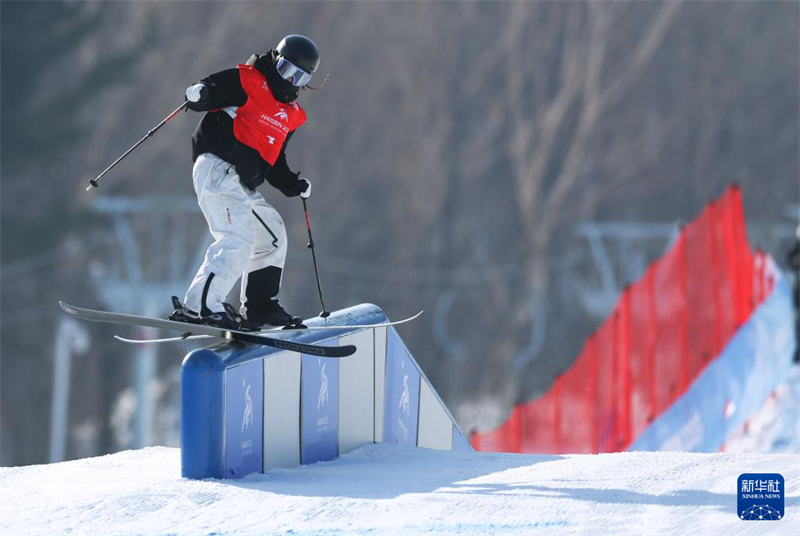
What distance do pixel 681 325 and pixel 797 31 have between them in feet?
135

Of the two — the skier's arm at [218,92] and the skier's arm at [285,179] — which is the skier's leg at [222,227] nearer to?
the skier's arm at [218,92]

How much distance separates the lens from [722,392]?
1016 centimetres

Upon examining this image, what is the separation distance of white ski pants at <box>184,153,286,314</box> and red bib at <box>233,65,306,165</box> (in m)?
0.17

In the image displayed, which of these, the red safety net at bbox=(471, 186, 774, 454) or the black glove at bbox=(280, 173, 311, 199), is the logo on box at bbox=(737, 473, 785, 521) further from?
the red safety net at bbox=(471, 186, 774, 454)

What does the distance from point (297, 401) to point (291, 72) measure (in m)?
1.49

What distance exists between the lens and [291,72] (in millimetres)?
6648

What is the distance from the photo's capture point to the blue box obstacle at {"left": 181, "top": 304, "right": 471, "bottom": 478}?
5.97 m

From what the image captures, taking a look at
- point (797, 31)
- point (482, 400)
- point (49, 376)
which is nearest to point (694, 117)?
point (797, 31)

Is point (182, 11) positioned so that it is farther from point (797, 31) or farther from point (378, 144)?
point (797, 31)

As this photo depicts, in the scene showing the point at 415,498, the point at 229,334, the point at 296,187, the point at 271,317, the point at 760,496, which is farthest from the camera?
the point at 296,187

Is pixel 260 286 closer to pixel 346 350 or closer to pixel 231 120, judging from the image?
pixel 346 350

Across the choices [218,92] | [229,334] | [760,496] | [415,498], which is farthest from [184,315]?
[760,496]

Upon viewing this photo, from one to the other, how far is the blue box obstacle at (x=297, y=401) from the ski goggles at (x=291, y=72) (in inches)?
45.7

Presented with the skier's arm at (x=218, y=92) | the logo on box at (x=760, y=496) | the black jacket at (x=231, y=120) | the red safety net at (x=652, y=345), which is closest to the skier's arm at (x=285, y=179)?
the black jacket at (x=231, y=120)
